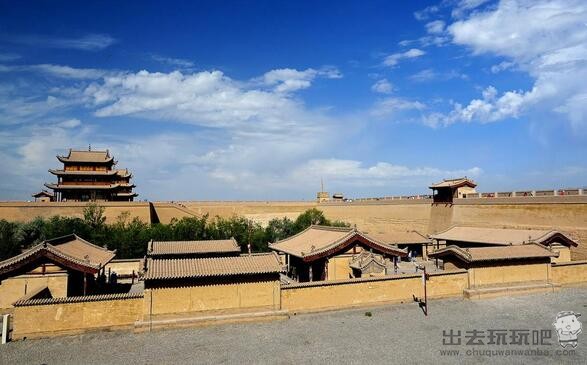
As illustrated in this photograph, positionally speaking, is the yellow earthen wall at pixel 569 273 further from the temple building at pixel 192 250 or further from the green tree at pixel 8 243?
the green tree at pixel 8 243

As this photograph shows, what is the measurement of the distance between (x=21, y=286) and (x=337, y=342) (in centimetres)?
1364

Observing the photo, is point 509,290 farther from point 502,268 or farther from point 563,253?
point 563,253

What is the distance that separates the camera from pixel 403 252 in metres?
23.0

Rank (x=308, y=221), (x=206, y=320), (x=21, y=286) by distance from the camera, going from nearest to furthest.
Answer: (x=206, y=320) < (x=21, y=286) < (x=308, y=221)

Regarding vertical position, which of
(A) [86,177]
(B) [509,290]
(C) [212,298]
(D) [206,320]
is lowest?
(D) [206,320]

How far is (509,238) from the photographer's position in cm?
2797

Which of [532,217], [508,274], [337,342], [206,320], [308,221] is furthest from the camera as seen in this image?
[308,221]

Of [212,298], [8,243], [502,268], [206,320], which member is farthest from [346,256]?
[8,243]

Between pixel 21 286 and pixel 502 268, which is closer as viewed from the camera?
pixel 21 286

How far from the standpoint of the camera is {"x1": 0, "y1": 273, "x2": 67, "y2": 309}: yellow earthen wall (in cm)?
1773

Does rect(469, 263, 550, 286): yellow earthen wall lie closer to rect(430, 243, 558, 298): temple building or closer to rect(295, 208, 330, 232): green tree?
rect(430, 243, 558, 298): temple building

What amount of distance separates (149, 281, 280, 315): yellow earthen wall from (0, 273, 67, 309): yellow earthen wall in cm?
493

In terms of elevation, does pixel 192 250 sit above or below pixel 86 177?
below

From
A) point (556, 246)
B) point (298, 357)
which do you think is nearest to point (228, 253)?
point (298, 357)
